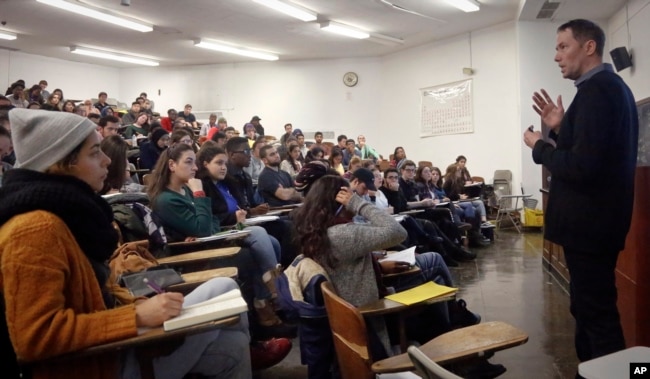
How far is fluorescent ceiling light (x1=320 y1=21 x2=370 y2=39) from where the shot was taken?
8.73 metres

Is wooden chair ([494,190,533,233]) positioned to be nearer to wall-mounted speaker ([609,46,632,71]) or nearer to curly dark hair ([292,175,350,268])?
wall-mounted speaker ([609,46,632,71])

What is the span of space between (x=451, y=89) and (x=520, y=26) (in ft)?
6.58

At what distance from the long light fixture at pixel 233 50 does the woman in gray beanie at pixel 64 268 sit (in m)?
9.25

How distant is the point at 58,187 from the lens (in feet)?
4.05

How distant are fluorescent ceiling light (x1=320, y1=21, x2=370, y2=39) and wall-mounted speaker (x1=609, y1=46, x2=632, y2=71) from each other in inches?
180

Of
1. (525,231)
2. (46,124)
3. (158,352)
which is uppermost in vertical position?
(46,124)

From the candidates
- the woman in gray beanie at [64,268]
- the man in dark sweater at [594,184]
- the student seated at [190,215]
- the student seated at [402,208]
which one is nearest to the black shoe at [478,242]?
the student seated at [402,208]

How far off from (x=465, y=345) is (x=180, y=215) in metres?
1.90

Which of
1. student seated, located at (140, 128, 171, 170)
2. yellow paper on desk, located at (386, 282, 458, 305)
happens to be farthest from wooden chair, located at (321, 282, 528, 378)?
student seated, located at (140, 128, 171, 170)

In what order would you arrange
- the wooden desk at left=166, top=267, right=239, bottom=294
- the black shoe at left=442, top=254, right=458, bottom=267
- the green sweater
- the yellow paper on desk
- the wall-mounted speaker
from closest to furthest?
the yellow paper on desk → the wooden desk at left=166, top=267, right=239, bottom=294 → the green sweater → the black shoe at left=442, top=254, right=458, bottom=267 → the wall-mounted speaker

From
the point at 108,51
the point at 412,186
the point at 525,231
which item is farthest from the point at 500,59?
the point at 108,51

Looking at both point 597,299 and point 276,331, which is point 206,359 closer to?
point 597,299

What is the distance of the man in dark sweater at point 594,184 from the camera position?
1.68 m

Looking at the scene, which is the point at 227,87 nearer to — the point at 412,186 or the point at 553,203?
the point at 412,186
